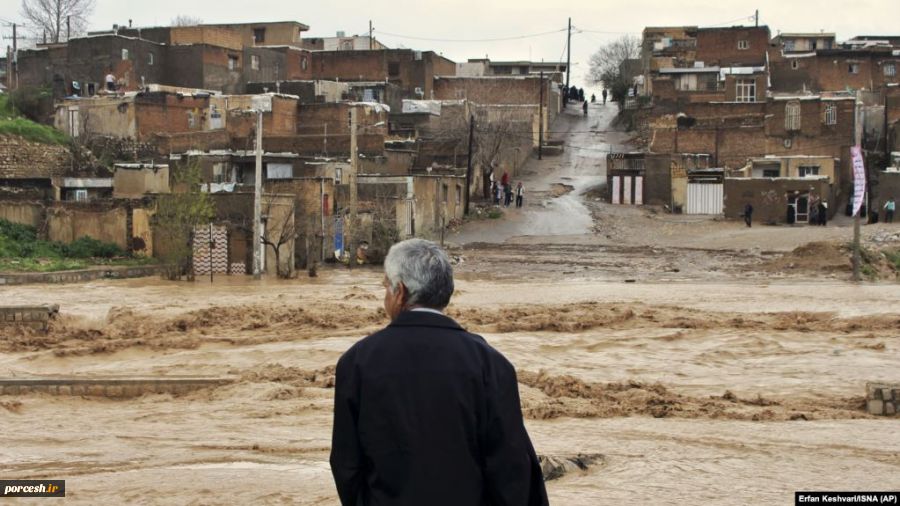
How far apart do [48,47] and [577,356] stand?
161ft

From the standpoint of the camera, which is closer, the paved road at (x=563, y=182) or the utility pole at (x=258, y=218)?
the utility pole at (x=258, y=218)

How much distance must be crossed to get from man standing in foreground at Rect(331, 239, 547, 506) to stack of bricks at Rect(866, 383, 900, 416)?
368 inches

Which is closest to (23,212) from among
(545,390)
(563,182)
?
(545,390)

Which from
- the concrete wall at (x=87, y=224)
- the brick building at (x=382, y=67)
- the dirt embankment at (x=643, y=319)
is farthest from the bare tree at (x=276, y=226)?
the brick building at (x=382, y=67)

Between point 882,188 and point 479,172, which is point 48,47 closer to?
point 479,172

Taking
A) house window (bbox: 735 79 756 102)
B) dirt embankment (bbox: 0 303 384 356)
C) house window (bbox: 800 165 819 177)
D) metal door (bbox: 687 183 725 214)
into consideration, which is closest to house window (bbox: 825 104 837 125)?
house window (bbox: 800 165 819 177)

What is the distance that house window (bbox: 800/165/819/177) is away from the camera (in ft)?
167

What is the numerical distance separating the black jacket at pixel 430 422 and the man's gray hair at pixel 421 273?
0.17 m

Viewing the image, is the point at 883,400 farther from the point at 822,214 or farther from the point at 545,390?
the point at 822,214

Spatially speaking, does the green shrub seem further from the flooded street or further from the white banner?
the white banner

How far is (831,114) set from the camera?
55.6 meters

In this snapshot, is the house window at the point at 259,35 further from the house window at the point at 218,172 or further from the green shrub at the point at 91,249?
the green shrub at the point at 91,249

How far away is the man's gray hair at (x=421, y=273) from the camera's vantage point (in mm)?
4656

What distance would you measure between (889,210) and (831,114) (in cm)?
1310
